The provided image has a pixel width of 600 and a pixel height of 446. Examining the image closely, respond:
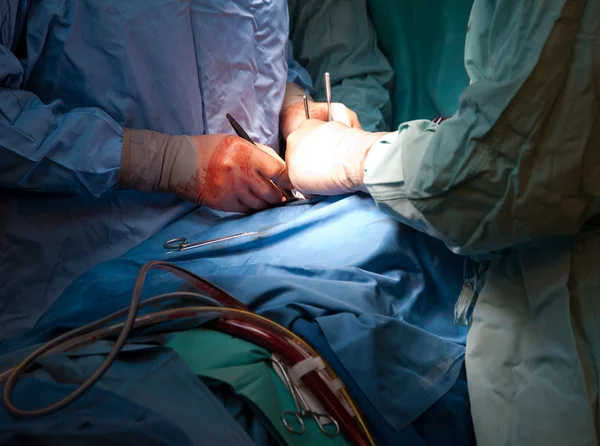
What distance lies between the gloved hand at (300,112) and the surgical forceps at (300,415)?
47.0 inches

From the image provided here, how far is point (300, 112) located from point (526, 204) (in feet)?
4.18

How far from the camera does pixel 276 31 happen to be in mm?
1945

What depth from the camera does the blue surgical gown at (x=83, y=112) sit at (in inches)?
55.9

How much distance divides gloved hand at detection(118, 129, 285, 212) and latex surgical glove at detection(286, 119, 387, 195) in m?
0.08

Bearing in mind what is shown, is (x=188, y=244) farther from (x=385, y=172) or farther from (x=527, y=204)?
(x=527, y=204)

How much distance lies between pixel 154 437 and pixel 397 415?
453 mm

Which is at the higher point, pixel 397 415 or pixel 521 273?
pixel 521 273

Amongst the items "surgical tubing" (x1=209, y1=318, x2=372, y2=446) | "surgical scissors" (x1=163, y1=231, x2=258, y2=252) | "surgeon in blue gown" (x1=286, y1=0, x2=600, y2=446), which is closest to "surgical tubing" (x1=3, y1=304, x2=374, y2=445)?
"surgical tubing" (x1=209, y1=318, x2=372, y2=446)

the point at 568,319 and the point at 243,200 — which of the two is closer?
the point at 568,319

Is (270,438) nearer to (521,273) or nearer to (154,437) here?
(154,437)

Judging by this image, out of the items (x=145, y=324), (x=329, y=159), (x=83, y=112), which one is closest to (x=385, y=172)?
(x=329, y=159)

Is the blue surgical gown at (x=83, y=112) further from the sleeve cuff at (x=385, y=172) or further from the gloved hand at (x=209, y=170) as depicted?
the sleeve cuff at (x=385, y=172)

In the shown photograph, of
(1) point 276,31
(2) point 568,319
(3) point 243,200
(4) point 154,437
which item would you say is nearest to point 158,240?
(3) point 243,200

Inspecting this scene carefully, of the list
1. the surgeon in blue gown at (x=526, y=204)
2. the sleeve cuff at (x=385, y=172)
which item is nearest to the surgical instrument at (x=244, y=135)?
the sleeve cuff at (x=385, y=172)
